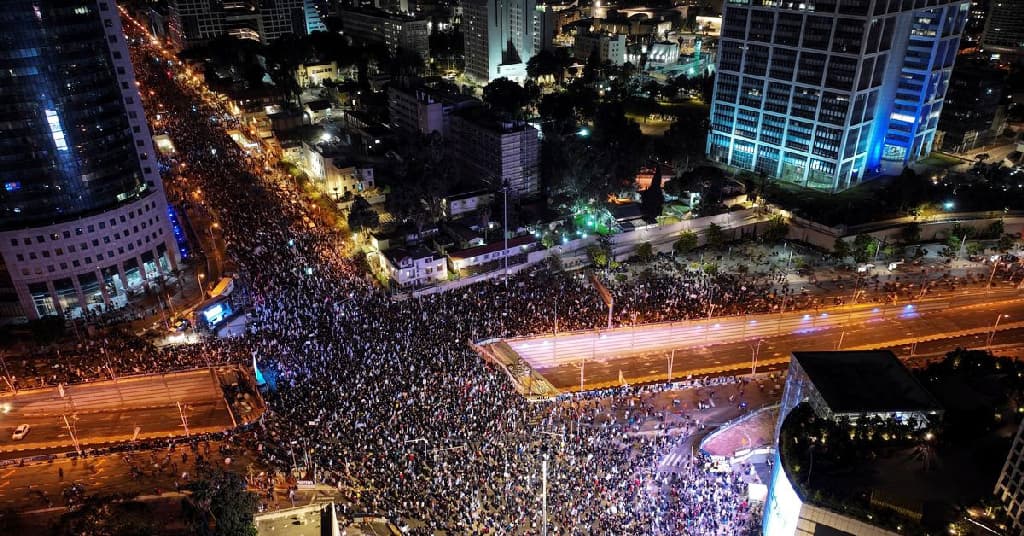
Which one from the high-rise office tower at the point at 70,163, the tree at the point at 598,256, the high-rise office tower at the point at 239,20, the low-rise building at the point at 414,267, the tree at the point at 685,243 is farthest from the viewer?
the high-rise office tower at the point at 239,20

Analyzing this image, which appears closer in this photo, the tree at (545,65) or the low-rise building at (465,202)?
the low-rise building at (465,202)

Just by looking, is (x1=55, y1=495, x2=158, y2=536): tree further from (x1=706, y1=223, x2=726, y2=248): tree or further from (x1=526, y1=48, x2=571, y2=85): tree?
(x1=526, y1=48, x2=571, y2=85): tree

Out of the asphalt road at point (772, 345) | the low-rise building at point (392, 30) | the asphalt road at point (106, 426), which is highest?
the low-rise building at point (392, 30)

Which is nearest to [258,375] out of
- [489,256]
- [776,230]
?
[489,256]

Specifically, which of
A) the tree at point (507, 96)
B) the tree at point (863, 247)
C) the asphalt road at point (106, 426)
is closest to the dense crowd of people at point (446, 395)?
the asphalt road at point (106, 426)

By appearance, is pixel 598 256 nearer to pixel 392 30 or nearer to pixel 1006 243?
pixel 1006 243

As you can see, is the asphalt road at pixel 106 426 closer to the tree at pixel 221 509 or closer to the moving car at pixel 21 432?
the moving car at pixel 21 432

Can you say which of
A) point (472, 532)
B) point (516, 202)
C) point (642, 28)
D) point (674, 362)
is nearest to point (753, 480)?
point (674, 362)

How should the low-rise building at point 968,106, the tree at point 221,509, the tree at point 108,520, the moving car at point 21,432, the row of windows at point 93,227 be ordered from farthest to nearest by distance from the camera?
the low-rise building at point 968,106 → the row of windows at point 93,227 → the moving car at point 21,432 → the tree at point 108,520 → the tree at point 221,509
